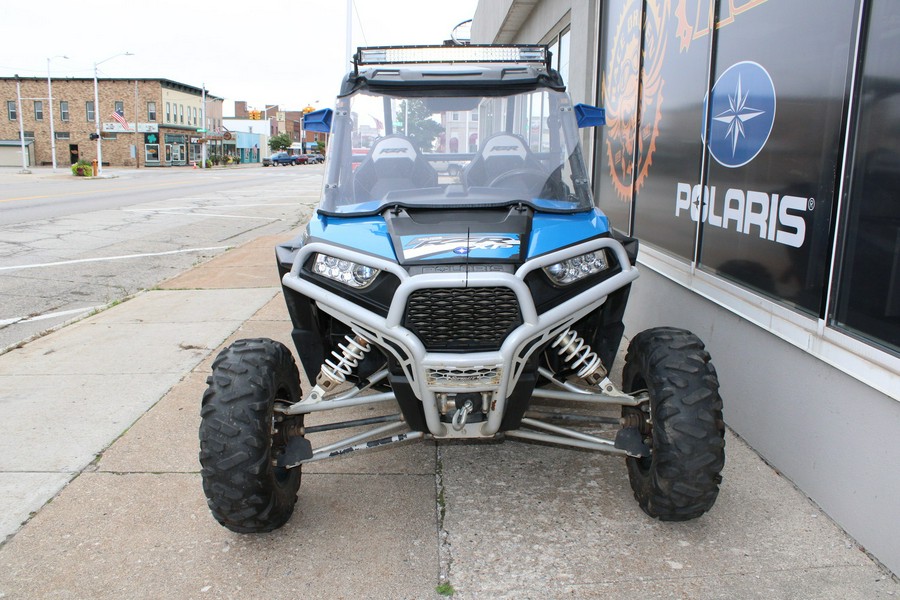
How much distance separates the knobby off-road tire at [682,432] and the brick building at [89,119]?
81.8 metres

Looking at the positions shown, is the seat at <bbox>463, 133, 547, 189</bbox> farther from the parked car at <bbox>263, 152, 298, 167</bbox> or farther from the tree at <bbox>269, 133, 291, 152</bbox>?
the tree at <bbox>269, 133, 291, 152</bbox>

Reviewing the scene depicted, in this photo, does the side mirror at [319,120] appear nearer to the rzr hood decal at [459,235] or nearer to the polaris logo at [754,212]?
the rzr hood decal at [459,235]

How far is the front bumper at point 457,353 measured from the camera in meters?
3.24

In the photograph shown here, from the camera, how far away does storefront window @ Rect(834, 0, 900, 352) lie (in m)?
3.28

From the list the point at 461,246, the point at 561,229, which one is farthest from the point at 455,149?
the point at 461,246

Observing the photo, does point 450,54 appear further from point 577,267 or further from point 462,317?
point 462,317

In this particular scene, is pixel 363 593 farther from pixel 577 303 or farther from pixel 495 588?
pixel 577 303

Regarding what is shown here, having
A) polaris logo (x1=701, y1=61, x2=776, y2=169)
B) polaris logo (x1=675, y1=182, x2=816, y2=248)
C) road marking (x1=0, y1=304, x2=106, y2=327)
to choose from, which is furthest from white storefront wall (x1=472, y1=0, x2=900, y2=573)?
road marking (x1=0, y1=304, x2=106, y2=327)

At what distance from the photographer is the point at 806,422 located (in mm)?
3963

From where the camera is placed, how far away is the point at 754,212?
4.59 m

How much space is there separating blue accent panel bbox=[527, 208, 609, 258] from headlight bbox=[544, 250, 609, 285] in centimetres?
8

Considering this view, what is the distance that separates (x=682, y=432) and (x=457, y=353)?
1092 millimetres

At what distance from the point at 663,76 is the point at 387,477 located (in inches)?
166

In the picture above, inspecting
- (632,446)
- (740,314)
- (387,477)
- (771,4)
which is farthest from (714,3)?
(387,477)
